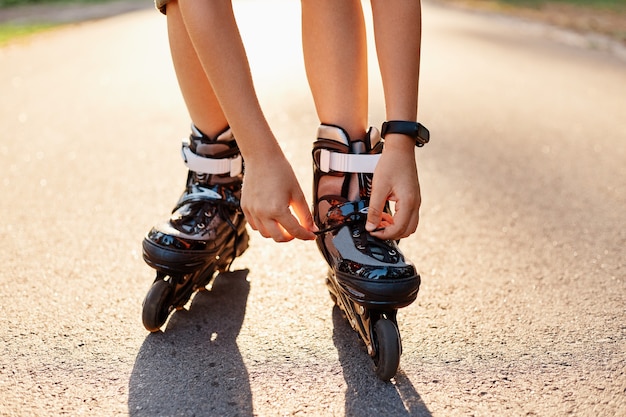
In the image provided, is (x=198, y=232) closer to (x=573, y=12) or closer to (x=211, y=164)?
(x=211, y=164)

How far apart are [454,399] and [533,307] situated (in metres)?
0.47

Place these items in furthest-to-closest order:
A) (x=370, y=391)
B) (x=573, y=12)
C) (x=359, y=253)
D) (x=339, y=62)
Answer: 1. (x=573, y=12)
2. (x=339, y=62)
3. (x=359, y=253)
4. (x=370, y=391)

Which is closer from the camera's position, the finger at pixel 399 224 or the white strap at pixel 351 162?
the finger at pixel 399 224

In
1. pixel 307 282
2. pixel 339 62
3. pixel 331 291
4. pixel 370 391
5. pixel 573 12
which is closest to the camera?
pixel 370 391

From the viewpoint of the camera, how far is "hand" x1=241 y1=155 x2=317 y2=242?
136 centimetres

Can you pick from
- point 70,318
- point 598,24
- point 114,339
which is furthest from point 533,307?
point 598,24

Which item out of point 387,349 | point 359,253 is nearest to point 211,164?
point 359,253

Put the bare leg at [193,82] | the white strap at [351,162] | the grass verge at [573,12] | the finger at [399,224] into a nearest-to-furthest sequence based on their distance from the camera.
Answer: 1. the finger at [399,224]
2. the white strap at [351,162]
3. the bare leg at [193,82]
4. the grass verge at [573,12]

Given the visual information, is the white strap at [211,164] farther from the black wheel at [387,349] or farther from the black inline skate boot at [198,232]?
the black wheel at [387,349]

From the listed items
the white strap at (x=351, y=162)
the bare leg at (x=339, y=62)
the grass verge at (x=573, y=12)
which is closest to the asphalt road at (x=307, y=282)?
the white strap at (x=351, y=162)

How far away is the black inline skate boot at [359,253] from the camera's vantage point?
1.39 meters

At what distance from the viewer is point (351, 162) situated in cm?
153

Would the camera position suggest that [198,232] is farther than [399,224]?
Yes

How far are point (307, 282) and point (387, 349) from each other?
53cm
